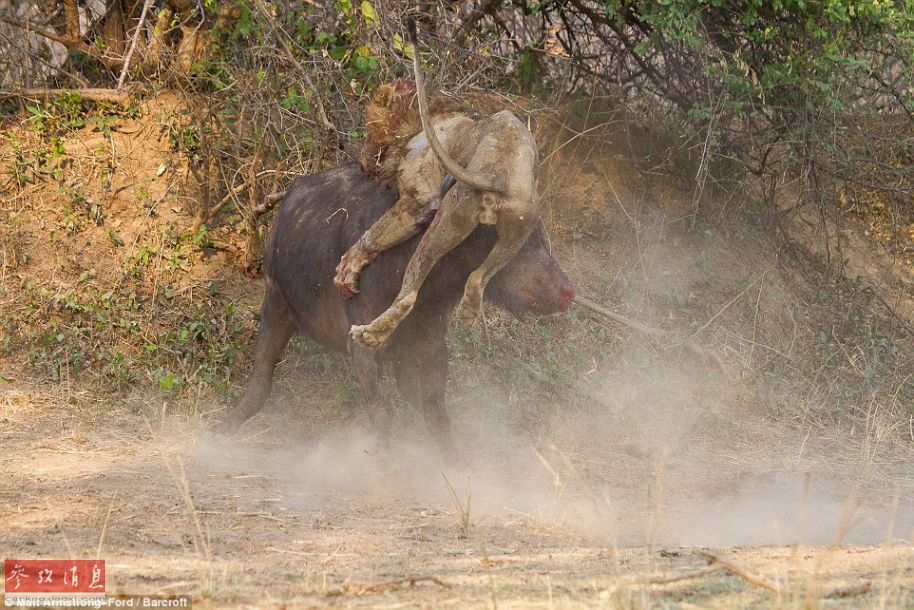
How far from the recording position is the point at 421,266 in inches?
197

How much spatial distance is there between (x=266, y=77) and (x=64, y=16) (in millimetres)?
2016

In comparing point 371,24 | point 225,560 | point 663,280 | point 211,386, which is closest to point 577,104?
point 663,280

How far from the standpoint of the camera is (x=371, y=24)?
708 cm

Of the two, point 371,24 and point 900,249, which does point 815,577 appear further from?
point 900,249

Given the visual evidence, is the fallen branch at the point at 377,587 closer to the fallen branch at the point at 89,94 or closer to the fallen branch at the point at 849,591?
the fallen branch at the point at 849,591

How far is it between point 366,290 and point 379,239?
0.31 metres

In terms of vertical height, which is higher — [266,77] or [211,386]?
[266,77]

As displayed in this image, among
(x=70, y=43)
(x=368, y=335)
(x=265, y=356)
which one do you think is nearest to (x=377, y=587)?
(x=368, y=335)

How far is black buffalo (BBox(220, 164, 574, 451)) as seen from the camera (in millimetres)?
5148

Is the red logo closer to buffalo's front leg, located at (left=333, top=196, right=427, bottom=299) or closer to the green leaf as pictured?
buffalo's front leg, located at (left=333, top=196, right=427, bottom=299)

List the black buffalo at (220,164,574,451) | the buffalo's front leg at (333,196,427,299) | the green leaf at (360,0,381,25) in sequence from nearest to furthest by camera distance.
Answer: the black buffalo at (220,164,574,451) → the buffalo's front leg at (333,196,427,299) → the green leaf at (360,0,381,25)

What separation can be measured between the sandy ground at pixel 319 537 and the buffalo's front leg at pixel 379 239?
902 millimetres

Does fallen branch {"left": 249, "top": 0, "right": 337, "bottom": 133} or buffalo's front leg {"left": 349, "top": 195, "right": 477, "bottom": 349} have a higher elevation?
fallen branch {"left": 249, "top": 0, "right": 337, "bottom": 133}

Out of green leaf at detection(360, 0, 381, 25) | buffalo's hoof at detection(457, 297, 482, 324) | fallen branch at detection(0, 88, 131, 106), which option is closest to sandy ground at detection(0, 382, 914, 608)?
buffalo's hoof at detection(457, 297, 482, 324)
